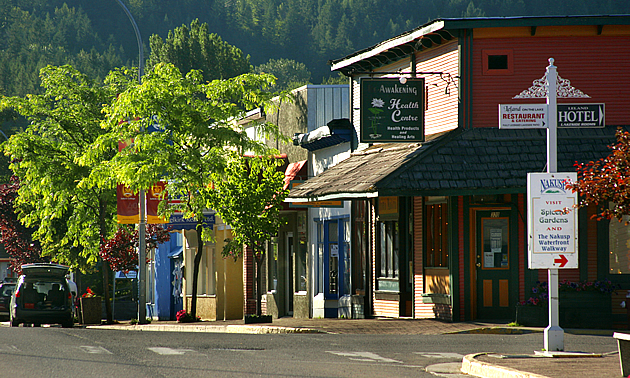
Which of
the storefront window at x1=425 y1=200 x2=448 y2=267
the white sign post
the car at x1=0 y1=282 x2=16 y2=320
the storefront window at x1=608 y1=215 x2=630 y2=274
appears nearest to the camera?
the white sign post

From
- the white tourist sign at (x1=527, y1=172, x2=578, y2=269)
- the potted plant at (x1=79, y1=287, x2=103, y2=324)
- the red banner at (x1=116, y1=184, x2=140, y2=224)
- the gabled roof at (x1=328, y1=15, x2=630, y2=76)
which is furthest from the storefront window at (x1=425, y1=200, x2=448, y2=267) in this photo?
the potted plant at (x1=79, y1=287, x2=103, y2=324)

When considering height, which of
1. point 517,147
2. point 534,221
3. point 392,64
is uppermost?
point 392,64

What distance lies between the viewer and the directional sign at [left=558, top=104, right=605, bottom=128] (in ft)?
63.1

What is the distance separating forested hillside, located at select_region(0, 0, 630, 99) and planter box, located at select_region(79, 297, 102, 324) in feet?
217

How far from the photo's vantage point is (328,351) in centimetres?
1454

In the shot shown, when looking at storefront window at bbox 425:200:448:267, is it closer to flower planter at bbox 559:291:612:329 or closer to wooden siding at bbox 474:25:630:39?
flower planter at bbox 559:291:612:329

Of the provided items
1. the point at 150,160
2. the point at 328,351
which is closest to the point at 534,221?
the point at 328,351

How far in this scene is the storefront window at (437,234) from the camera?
68.0 feet

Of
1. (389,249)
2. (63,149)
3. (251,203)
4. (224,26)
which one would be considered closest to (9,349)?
(251,203)

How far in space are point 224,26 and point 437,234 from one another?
97831mm

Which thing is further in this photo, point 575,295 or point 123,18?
point 123,18

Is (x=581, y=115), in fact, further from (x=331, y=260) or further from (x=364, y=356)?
(x=331, y=260)

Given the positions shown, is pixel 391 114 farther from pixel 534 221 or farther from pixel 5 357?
pixel 5 357

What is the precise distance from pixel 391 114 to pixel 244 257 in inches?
504
